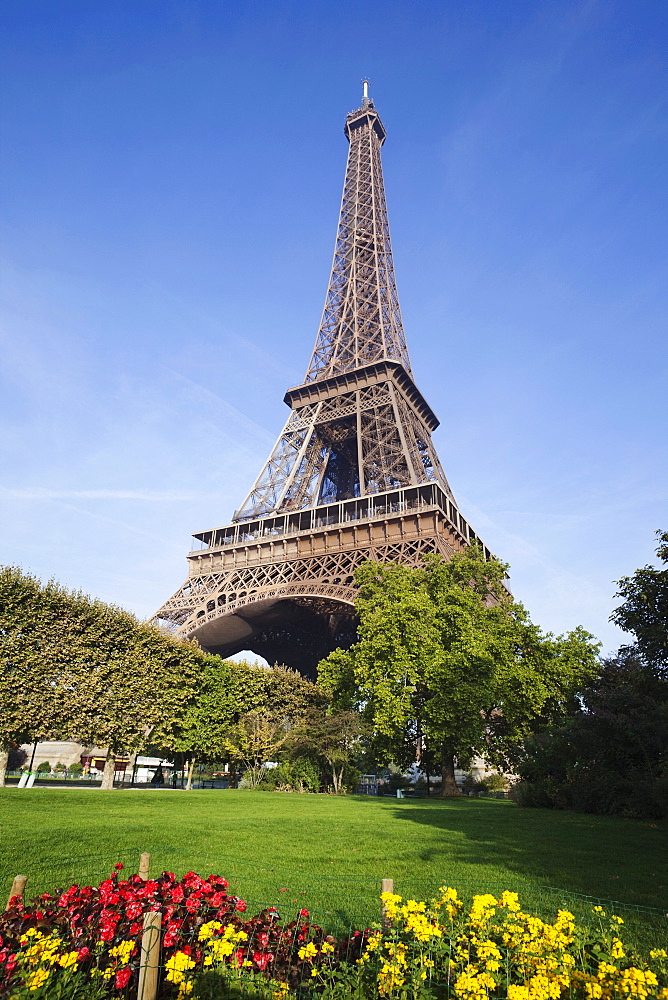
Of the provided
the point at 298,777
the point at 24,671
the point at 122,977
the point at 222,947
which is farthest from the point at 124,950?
the point at 298,777

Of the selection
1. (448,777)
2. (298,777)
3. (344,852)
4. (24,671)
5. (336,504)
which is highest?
(336,504)

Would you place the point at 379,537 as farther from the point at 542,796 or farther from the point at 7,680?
the point at 7,680

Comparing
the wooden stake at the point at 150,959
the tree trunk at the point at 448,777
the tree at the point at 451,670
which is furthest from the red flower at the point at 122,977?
the tree trunk at the point at 448,777

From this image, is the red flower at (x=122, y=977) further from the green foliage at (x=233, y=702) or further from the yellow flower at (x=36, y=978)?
the green foliage at (x=233, y=702)

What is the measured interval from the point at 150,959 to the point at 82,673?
2314cm

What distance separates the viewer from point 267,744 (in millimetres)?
28594

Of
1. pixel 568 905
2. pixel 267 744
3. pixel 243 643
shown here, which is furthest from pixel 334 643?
pixel 568 905

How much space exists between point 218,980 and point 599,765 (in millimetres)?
16334

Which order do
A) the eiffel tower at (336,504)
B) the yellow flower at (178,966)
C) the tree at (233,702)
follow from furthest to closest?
the eiffel tower at (336,504)
the tree at (233,702)
the yellow flower at (178,966)

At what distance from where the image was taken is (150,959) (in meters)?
3.66

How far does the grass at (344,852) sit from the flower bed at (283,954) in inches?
42.2

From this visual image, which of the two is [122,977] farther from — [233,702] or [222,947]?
[233,702]

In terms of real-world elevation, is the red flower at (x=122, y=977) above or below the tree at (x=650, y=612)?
below

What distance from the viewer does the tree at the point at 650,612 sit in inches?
469
